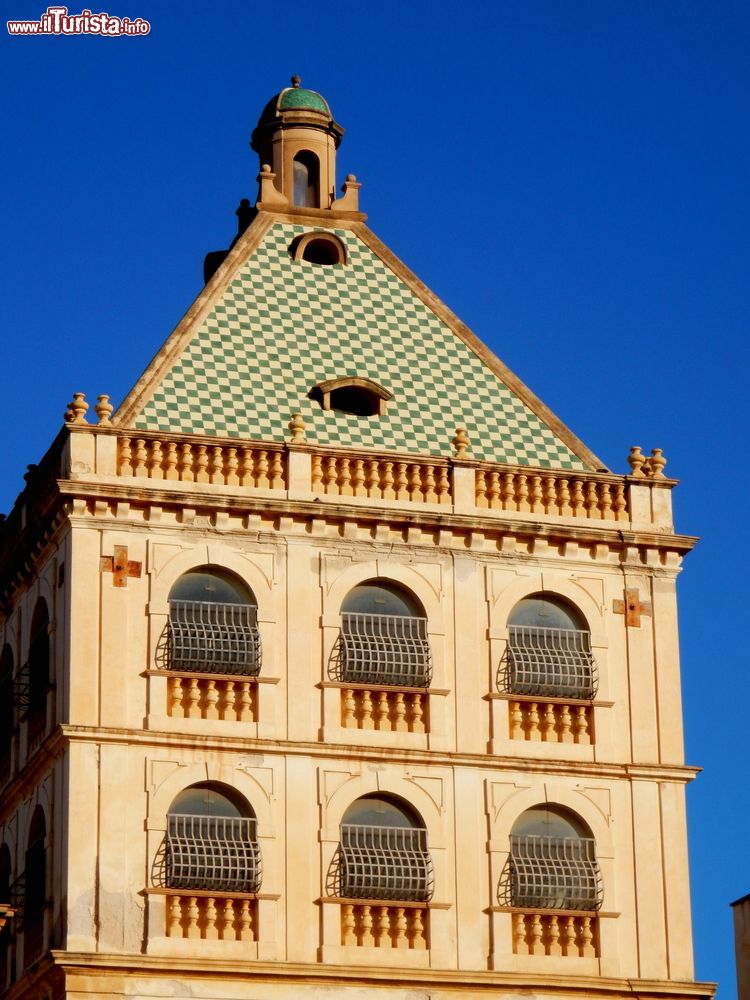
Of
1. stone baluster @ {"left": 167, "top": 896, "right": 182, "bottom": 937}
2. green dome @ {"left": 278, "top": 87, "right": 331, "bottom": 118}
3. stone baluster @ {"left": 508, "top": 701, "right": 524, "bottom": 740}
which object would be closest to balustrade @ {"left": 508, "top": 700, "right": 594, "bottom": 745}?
stone baluster @ {"left": 508, "top": 701, "right": 524, "bottom": 740}

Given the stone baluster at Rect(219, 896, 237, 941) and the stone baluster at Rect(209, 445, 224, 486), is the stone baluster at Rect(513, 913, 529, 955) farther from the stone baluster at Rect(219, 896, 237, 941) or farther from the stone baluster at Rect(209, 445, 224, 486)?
the stone baluster at Rect(209, 445, 224, 486)

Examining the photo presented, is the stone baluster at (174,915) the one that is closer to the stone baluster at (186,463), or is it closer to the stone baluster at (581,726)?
the stone baluster at (186,463)

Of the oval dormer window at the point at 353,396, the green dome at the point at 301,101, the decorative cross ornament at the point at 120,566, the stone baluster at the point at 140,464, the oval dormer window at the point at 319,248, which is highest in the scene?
the green dome at the point at 301,101

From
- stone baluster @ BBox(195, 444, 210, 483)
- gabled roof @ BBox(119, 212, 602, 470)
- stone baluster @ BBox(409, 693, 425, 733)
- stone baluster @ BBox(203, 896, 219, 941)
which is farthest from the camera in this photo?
gabled roof @ BBox(119, 212, 602, 470)

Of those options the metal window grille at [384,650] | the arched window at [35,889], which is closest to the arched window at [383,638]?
the metal window grille at [384,650]

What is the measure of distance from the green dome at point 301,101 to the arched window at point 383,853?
50.1 feet

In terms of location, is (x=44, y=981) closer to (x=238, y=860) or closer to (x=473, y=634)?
(x=238, y=860)

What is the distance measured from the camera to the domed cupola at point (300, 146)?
54.7 metres

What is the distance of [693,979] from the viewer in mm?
48031

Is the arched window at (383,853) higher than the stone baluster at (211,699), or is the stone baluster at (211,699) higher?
the stone baluster at (211,699)

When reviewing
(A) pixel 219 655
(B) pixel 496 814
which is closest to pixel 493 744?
(B) pixel 496 814

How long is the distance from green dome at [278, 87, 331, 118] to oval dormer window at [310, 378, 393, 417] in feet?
23.8

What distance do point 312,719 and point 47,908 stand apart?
5572 mm

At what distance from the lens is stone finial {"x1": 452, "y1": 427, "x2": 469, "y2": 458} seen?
5016 cm
